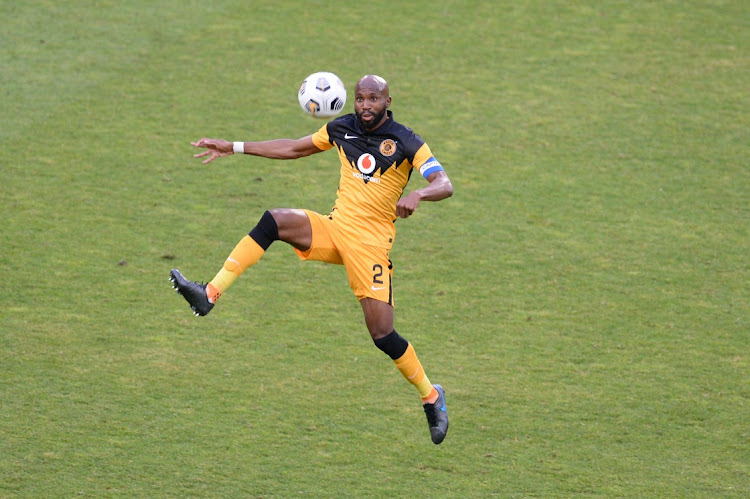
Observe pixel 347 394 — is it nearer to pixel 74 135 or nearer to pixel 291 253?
pixel 291 253

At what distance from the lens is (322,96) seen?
855 centimetres

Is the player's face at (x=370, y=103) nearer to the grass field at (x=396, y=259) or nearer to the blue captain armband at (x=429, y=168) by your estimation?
the blue captain armband at (x=429, y=168)

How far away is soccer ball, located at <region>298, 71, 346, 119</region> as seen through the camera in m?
8.56

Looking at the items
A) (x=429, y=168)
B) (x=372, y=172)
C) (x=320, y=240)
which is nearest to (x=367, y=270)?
(x=320, y=240)

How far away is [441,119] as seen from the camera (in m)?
14.8

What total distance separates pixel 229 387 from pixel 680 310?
194 inches

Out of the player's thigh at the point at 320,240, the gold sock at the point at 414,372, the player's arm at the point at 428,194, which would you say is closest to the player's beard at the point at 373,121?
the player's arm at the point at 428,194

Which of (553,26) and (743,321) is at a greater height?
(553,26)

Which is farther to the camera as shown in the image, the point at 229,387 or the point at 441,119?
the point at 441,119

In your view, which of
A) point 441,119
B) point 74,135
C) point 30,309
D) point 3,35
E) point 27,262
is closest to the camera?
point 30,309

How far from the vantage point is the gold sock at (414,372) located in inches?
339

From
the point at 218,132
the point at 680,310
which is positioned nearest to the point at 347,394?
the point at 680,310

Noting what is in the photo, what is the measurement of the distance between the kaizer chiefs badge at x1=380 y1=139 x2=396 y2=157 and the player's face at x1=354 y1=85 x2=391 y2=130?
8.0 inches

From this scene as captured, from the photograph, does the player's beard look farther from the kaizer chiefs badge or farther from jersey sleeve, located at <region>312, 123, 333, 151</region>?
jersey sleeve, located at <region>312, 123, 333, 151</region>
